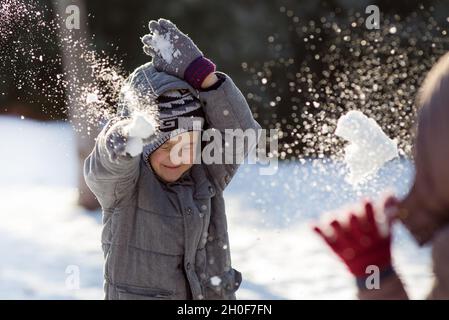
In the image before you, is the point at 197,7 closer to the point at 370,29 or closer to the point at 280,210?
the point at 370,29

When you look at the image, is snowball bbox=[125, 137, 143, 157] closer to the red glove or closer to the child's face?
the child's face

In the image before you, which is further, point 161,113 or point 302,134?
point 302,134

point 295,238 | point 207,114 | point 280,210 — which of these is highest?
point 280,210

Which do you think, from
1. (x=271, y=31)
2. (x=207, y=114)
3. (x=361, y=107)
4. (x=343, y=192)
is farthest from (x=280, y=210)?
(x=207, y=114)

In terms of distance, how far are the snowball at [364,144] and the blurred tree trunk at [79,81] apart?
3253 millimetres

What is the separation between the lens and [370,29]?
689 centimetres

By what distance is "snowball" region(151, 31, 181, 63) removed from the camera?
2.09 metres

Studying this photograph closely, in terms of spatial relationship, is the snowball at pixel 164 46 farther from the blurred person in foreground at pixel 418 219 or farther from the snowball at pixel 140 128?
the blurred person in foreground at pixel 418 219

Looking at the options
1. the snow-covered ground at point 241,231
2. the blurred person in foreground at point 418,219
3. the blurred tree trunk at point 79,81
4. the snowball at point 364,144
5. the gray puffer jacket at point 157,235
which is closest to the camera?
the blurred person in foreground at point 418,219

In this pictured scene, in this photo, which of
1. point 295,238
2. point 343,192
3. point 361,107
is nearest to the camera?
point 295,238

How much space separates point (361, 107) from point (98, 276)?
9.44 feet

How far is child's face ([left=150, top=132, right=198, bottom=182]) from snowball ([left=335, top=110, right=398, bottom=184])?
48cm

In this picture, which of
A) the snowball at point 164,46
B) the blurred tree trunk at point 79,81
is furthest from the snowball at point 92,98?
the snowball at point 164,46

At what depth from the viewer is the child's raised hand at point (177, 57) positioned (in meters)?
2.08
